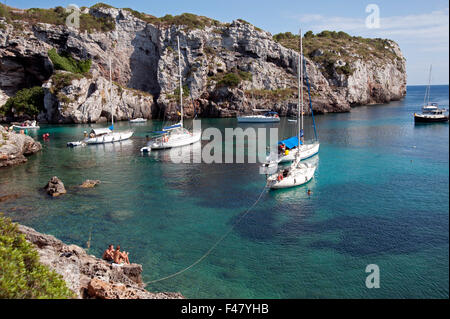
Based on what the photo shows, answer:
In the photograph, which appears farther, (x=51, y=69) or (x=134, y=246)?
(x=51, y=69)

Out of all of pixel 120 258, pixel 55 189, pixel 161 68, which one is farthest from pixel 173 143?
pixel 161 68

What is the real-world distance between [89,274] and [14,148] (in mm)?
39803

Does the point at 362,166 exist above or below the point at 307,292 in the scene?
above

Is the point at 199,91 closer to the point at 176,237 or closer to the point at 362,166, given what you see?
the point at 362,166

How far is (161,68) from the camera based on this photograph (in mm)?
102000

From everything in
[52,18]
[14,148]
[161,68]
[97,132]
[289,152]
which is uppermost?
[52,18]

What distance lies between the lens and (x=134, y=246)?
2214 cm

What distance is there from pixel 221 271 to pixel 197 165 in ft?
85.0

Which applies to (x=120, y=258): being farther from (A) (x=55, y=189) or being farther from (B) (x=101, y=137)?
(B) (x=101, y=137)

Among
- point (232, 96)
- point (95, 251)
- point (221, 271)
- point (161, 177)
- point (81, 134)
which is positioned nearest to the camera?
point (221, 271)

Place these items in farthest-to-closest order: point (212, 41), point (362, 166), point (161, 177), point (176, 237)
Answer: point (212, 41)
point (362, 166)
point (161, 177)
point (176, 237)

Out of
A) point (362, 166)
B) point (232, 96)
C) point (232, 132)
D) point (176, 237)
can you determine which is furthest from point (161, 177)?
point (232, 96)

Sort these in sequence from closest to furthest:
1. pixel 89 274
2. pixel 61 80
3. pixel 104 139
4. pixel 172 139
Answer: pixel 89 274
pixel 172 139
pixel 104 139
pixel 61 80

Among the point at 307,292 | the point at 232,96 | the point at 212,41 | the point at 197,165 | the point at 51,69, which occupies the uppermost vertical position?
the point at 212,41
